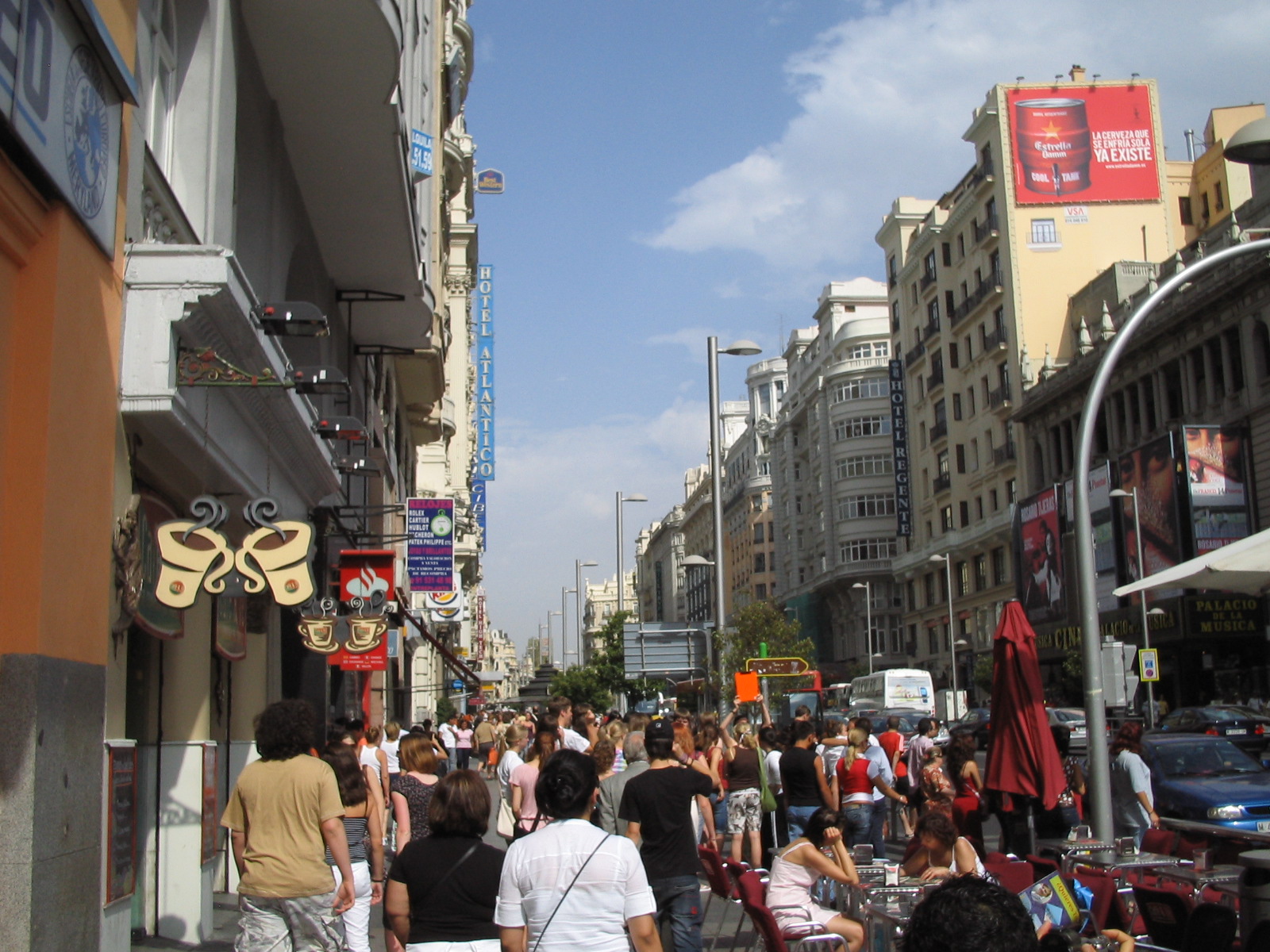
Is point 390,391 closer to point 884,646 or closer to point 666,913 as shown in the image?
point 666,913

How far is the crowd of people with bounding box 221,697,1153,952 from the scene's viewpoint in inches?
204

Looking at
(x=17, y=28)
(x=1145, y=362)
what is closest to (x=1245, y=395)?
(x=1145, y=362)

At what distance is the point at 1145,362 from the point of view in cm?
4756

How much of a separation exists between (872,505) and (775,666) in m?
64.2

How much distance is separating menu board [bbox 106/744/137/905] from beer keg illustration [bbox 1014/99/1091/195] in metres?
55.8

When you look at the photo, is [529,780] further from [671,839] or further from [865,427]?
[865,427]

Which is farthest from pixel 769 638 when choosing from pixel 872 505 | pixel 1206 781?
pixel 872 505

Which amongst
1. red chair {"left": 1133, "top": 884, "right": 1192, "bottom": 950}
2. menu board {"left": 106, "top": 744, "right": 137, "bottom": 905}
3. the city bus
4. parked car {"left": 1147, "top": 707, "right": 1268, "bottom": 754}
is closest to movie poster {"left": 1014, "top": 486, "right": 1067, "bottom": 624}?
the city bus

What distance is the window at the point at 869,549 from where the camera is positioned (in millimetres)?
82188

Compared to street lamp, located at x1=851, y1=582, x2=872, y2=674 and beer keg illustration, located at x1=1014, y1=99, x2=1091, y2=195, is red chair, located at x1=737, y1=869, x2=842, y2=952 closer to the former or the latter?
beer keg illustration, located at x1=1014, y1=99, x2=1091, y2=195

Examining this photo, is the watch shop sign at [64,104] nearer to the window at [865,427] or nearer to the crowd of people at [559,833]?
the crowd of people at [559,833]

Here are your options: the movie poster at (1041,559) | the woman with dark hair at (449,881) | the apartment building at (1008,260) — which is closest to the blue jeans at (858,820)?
the woman with dark hair at (449,881)

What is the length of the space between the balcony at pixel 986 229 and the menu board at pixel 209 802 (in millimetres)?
53613

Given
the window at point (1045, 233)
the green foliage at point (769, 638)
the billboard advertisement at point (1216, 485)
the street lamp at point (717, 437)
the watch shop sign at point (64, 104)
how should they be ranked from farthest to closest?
the window at point (1045, 233), the green foliage at point (769, 638), the billboard advertisement at point (1216, 485), the street lamp at point (717, 437), the watch shop sign at point (64, 104)
